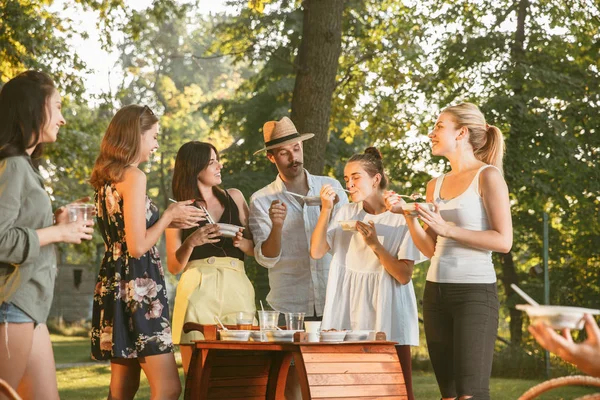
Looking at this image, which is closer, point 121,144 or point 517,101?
point 121,144

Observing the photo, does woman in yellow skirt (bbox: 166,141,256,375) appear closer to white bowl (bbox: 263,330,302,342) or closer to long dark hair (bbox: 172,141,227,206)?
long dark hair (bbox: 172,141,227,206)

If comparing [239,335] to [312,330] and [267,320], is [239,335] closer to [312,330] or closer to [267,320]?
[267,320]

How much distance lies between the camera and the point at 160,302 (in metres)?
4.12

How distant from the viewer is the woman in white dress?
4.77 m

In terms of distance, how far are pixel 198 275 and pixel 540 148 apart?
11203mm

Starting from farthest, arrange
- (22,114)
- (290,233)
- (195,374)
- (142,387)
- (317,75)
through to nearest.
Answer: (142,387), (317,75), (290,233), (195,374), (22,114)

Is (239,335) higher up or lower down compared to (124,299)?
lower down

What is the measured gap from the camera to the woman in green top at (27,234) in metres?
3.11

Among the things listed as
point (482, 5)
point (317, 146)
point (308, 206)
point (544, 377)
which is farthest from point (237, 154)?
point (308, 206)

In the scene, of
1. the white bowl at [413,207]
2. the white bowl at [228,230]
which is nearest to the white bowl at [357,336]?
the white bowl at [413,207]

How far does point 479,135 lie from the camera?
429 centimetres

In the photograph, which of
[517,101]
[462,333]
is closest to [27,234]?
[462,333]

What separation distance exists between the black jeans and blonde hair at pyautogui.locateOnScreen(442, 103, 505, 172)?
2.12 feet

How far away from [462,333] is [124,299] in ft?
5.03
